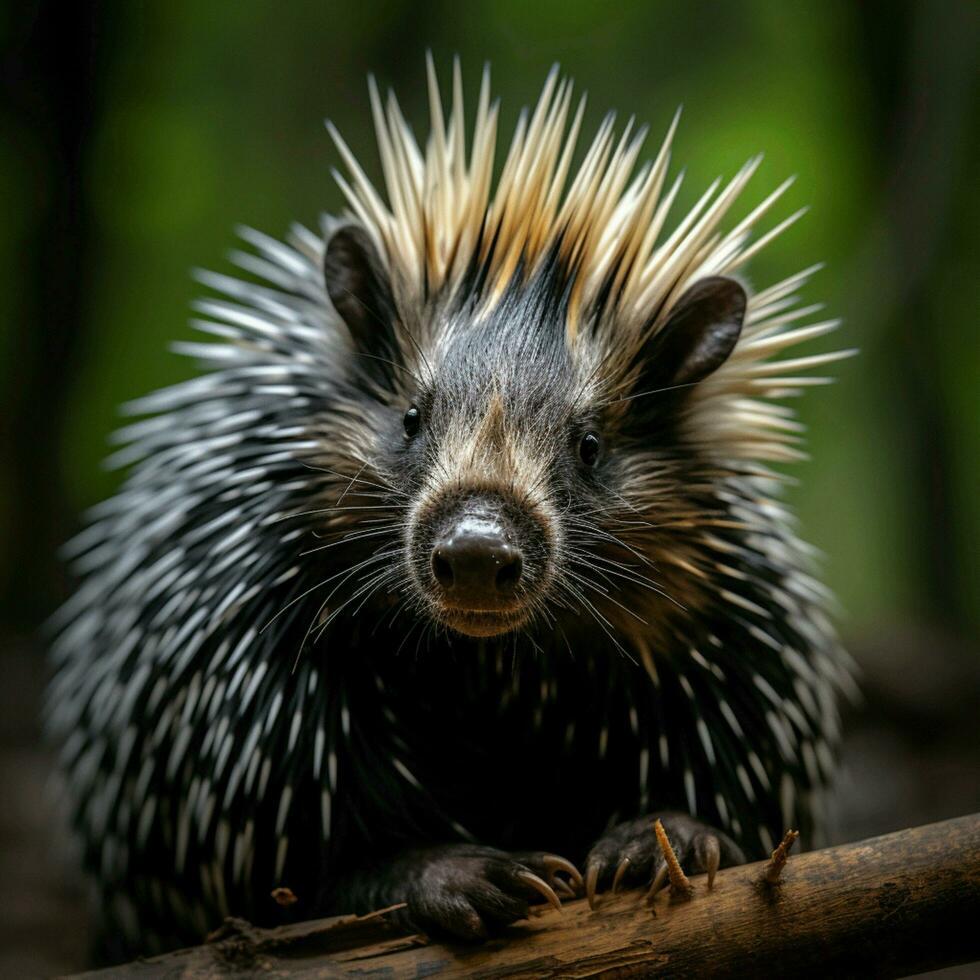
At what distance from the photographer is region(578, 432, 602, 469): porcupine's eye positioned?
3.20 meters

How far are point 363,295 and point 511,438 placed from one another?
2.77ft

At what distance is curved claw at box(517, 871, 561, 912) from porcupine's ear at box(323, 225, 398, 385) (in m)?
1.48

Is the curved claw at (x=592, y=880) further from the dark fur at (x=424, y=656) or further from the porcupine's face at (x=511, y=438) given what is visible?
the porcupine's face at (x=511, y=438)

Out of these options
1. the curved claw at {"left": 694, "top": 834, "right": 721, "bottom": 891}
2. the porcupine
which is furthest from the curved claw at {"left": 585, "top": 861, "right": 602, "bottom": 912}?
the curved claw at {"left": 694, "top": 834, "right": 721, "bottom": 891}

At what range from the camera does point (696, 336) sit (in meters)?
3.38

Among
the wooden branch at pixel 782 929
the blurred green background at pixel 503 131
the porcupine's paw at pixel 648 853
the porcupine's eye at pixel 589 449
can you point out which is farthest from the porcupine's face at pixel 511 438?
the blurred green background at pixel 503 131

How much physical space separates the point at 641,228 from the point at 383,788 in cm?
184

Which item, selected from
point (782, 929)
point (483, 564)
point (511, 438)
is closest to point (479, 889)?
point (782, 929)

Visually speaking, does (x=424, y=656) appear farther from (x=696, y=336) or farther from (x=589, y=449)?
(x=696, y=336)

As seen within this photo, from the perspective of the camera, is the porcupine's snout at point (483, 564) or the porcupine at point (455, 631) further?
the porcupine at point (455, 631)

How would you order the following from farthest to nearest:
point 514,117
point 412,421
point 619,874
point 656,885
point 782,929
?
point 514,117, point 412,421, point 619,874, point 656,885, point 782,929

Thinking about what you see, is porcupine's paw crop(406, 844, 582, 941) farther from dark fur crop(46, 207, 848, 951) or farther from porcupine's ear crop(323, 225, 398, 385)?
porcupine's ear crop(323, 225, 398, 385)

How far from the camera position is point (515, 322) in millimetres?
3227

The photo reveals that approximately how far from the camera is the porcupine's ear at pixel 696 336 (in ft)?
10.8
